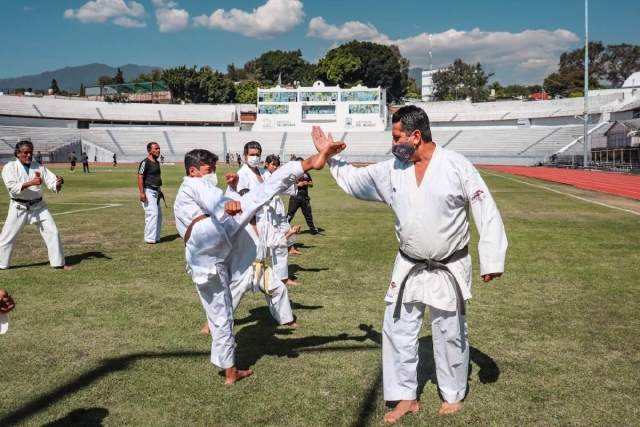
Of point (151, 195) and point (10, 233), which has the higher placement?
point (151, 195)

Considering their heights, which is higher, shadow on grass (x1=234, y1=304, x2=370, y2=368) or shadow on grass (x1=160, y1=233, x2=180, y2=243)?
shadow on grass (x1=160, y1=233, x2=180, y2=243)

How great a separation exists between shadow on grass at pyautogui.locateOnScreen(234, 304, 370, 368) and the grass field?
0.08ft

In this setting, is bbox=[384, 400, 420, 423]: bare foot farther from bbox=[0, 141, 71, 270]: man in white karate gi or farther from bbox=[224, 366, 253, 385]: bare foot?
bbox=[0, 141, 71, 270]: man in white karate gi

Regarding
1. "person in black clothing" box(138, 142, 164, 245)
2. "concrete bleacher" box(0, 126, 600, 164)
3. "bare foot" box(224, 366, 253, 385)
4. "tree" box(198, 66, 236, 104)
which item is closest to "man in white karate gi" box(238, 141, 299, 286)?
"bare foot" box(224, 366, 253, 385)

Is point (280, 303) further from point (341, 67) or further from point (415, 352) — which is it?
point (341, 67)

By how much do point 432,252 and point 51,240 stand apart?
7.23 metres

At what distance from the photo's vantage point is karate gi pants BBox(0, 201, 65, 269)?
8758mm

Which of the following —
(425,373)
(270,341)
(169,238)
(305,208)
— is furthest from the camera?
(305,208)

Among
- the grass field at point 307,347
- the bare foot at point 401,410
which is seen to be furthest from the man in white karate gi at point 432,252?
the grass field at point 307,347

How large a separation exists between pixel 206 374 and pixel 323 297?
8.72 feet

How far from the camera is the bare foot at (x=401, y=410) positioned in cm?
389

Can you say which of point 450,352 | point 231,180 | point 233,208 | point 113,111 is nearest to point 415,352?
point 450,352

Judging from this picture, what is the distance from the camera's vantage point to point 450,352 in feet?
13.2

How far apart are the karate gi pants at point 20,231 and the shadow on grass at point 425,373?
5.93m
